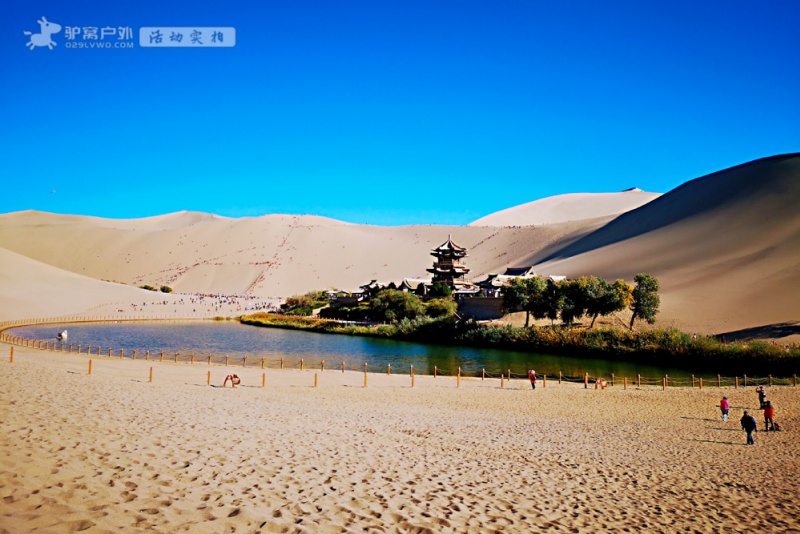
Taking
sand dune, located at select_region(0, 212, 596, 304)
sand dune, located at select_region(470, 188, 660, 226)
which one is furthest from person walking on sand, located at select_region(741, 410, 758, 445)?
sand dune, located at select_region(470, 188, 660, 226)

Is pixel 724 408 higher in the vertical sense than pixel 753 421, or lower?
lower

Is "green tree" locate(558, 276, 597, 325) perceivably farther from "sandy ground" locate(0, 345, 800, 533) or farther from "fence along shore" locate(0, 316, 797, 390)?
"sandy ground" locate(0, 345, 800, 533)

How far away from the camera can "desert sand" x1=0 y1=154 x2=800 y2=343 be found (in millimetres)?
50344

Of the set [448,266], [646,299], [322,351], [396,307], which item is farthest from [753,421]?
[448,266]

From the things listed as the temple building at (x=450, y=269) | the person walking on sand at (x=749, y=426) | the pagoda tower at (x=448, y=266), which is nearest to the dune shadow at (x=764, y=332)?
the person walking on sand at (x=749, y=426)

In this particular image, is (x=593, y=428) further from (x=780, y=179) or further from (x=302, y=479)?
(x=780, y=179)

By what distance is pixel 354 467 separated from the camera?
8.35 metres

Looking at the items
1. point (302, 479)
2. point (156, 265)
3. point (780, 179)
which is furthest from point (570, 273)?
point (156, 265)

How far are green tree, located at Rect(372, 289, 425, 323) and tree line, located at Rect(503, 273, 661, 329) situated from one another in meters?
11.0

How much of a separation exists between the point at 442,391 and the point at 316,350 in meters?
18.2

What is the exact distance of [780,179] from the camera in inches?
2968

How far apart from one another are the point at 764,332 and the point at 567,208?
149318 millimetres

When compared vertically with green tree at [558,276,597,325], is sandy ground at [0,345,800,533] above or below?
below

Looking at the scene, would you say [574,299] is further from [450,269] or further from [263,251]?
[263,251]
